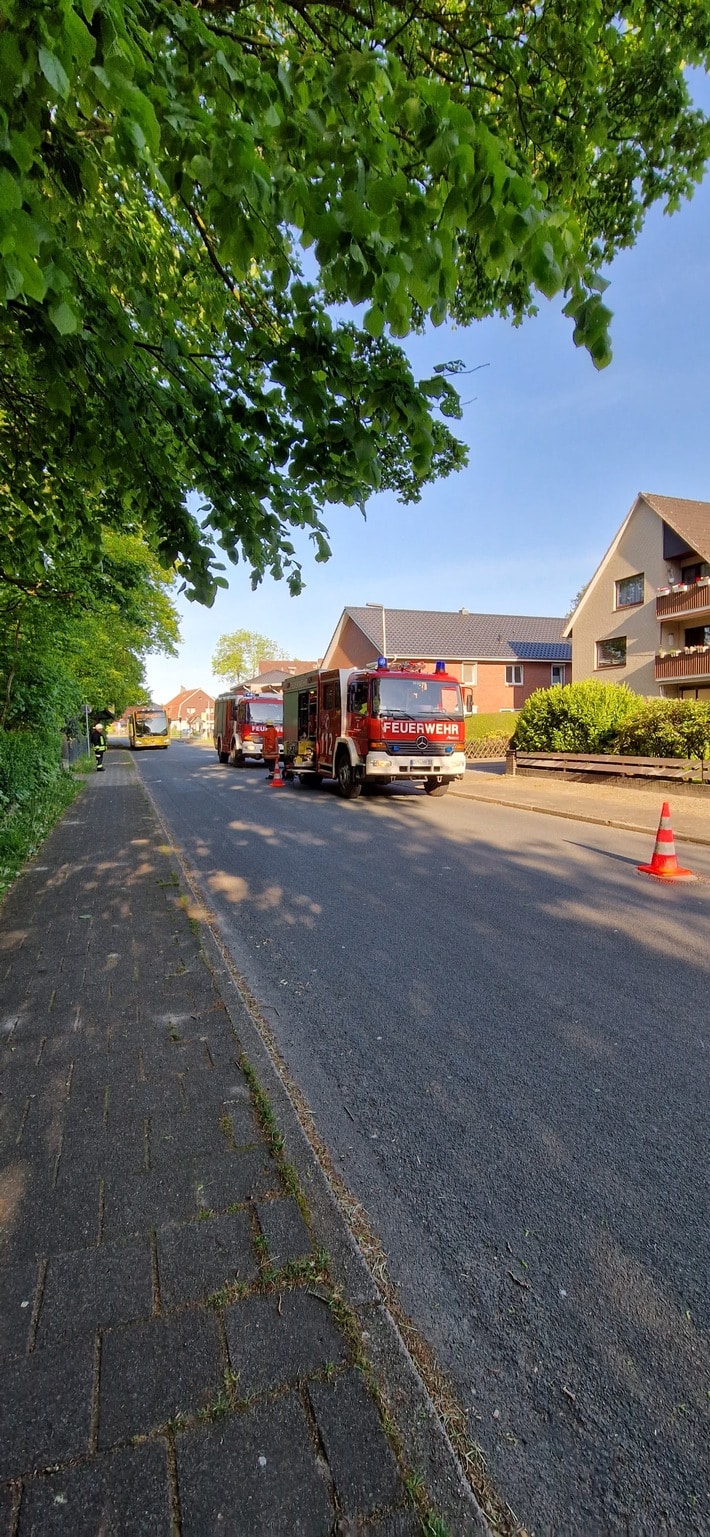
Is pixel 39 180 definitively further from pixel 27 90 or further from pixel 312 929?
pixel 312 929

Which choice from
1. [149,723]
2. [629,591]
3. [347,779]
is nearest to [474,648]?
[629,591]

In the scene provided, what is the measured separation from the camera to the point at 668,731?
14.1 m

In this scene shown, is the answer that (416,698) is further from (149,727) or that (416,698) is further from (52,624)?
(149,727)

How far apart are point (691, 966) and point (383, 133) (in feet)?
15.2

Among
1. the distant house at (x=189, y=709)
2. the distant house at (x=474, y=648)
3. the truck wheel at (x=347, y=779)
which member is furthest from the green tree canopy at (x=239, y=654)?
the truck wheel at (x=347, y=779)

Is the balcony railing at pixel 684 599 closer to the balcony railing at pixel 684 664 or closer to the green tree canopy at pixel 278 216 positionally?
the balcony railing at pixel 684 664

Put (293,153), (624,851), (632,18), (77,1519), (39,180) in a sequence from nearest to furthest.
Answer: (77,1519)
(293,153)
(39,180)
(632,18)
(624,851)

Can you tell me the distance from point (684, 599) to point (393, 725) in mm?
18595

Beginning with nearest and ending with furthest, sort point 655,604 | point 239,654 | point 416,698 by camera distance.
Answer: point 416,698 → point 655,604 → point 239,654

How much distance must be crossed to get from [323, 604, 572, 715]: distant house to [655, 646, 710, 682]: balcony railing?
10.3 metres

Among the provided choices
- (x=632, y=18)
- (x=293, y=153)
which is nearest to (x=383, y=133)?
(x=293, y=153)

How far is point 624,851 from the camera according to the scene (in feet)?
27.4

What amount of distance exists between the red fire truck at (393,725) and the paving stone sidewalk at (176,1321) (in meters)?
9.56

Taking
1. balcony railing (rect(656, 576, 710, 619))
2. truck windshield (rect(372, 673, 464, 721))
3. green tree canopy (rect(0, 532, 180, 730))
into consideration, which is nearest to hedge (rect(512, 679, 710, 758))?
truck windshield (rect(372, 673, 464, 721))
